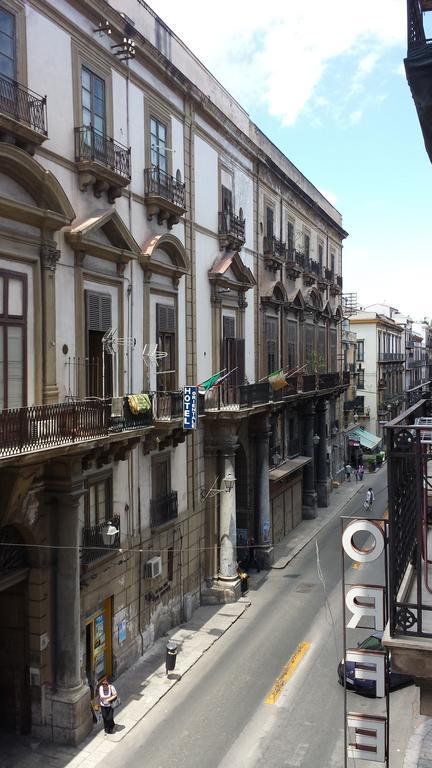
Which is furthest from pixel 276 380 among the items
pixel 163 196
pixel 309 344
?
pixel 309 344

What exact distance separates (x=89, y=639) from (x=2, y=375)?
26.0 feet

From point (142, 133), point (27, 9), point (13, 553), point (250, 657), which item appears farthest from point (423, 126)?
point (250, 657)

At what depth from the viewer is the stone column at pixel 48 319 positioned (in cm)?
1542

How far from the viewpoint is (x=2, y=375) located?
14.4 meters

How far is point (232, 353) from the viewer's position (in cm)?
2828

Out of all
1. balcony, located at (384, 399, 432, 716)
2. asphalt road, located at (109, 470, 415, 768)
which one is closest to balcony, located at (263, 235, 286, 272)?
asphalt road, located at (109, 470, 415, 768)

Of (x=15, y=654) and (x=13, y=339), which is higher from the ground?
(x=13, y=339)

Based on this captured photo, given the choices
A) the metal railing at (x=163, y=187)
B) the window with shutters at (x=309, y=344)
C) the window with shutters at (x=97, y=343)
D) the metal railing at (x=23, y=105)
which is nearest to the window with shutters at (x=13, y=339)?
the window with shutters at (x=97, y=343)

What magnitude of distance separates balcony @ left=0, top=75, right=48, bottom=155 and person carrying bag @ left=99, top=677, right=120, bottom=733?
1289 cm

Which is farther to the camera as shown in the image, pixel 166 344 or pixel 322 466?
pixel 322 466

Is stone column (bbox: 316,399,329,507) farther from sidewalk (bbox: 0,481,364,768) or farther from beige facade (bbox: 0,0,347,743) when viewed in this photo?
sidewalk (bbox: 0,481,364,768)

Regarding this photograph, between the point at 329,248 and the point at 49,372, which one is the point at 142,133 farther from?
the point at 329,248

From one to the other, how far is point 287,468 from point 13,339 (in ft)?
74.6

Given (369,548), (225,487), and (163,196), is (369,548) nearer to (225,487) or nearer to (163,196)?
(163,196)
